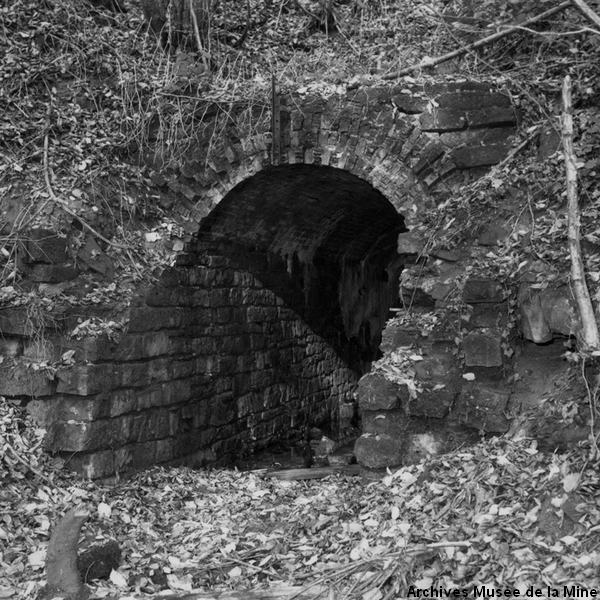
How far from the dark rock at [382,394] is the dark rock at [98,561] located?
1.98 metres

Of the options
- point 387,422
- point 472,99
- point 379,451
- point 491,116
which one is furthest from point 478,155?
point 379,451

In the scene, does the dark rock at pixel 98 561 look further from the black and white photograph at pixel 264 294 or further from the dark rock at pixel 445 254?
the dark rock at pixel 445 254

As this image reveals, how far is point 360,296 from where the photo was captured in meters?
10.2

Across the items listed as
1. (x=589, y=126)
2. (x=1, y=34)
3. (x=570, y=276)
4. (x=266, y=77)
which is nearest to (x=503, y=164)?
(x=589, y=126)

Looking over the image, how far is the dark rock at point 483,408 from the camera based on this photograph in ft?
14.5

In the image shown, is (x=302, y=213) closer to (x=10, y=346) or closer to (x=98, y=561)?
(x=10, y=346)

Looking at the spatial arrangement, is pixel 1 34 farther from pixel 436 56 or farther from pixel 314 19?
pixel 436 56

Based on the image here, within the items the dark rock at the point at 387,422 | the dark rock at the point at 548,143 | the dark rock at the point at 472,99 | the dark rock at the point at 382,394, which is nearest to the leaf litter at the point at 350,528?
the dark rock at the point at 387,422

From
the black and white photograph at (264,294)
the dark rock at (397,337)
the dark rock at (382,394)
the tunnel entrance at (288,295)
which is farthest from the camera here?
the tunnel entrance at (288,295)

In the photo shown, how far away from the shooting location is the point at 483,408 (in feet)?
14.8

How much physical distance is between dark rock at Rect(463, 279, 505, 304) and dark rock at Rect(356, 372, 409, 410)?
784 millimetres

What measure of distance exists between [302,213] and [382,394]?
297 centimetres

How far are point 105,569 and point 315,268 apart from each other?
5.40m

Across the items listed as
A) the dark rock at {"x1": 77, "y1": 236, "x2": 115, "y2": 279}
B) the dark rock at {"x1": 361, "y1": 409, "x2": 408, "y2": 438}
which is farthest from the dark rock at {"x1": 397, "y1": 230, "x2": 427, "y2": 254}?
the dark rock at {"x1": 77, "y1": 236, "x2": 115, "y2": 279}
